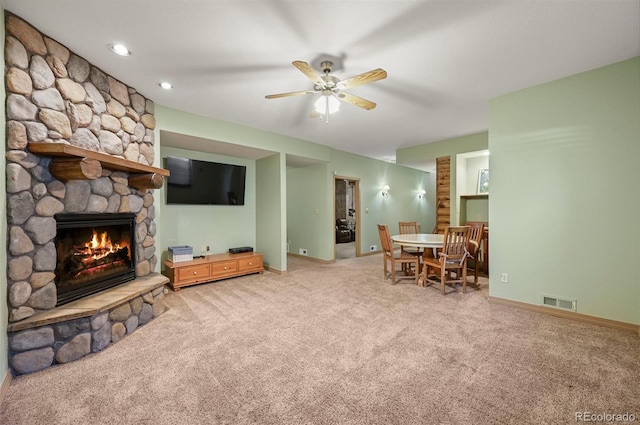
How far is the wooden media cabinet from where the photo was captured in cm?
401

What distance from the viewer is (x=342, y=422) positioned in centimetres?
151

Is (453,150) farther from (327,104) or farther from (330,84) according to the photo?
(330,84)

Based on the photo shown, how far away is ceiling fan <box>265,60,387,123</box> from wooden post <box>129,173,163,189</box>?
1.53 metres

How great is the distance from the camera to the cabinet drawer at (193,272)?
401 cm

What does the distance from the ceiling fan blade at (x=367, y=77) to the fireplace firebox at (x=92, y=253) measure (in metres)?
2.64

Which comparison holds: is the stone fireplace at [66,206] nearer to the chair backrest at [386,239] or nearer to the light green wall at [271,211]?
the light green wall at [271,211]

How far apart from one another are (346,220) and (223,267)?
5.95 m

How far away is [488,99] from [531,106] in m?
0.48

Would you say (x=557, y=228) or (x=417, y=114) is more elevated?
(x=417, y=114)

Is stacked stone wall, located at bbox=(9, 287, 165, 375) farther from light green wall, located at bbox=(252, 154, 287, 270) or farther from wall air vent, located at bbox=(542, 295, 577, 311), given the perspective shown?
wall air vent, located at bbox=(542, 295, 577, 311)

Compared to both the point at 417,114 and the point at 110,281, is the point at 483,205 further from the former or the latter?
the point at 110,281

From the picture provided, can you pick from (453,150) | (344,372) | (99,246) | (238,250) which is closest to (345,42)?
(344,372)

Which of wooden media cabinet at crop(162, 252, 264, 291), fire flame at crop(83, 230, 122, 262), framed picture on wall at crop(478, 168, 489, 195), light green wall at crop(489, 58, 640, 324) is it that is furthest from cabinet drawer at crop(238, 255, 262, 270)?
framed picture on wall at crop(478, 168, 489, 195)

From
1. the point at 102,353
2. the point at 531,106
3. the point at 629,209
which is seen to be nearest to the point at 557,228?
the point at 629,209
